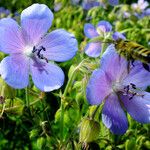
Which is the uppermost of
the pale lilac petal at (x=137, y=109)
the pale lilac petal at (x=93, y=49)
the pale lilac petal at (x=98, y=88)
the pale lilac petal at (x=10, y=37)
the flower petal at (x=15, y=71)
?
the pale lilac petal at (x=10, y=37)

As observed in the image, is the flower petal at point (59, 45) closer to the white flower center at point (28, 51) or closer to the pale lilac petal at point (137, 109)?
the white flower center at point (28, 51)

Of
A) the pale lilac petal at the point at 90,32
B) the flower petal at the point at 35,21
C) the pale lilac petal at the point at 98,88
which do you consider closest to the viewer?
the pale lilac petal at the point at 98,88

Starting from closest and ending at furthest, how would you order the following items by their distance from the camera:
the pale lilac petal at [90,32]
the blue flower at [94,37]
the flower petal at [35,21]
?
1. the flower petal at [35,21]
2. the blue flower at [94,37]
3. the pale lilac petal at [90,32]

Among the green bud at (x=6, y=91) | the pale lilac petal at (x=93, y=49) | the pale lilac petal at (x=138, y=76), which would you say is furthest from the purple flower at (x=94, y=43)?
the green bud at (x=6, y=91)

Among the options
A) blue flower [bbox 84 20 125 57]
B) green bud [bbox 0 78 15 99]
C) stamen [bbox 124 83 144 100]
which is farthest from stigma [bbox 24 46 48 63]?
blue flower [bbox 84 20 125 57]

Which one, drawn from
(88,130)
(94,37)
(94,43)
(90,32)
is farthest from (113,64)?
(90,32)

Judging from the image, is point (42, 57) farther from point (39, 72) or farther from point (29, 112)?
point (29, 112)

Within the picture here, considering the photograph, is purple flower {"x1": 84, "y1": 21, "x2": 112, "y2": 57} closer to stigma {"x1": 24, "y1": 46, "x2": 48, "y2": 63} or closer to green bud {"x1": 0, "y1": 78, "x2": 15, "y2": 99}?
stigma {"x1": 24, "y1": 46, "x2": 48, "y2": 63}

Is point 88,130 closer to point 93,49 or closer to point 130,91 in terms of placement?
point 130,91
